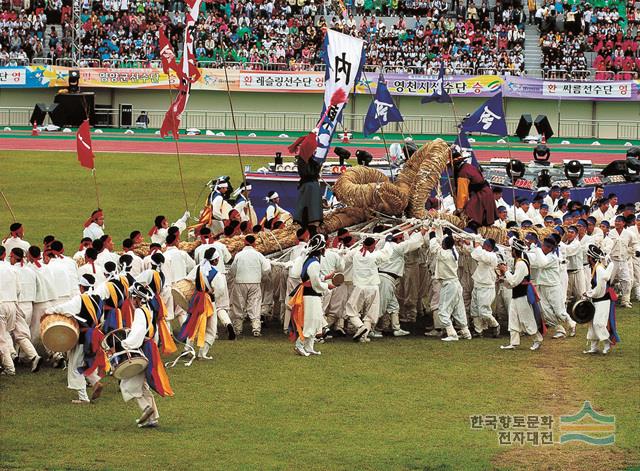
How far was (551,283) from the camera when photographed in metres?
19.0

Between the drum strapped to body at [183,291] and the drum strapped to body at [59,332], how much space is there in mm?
2623

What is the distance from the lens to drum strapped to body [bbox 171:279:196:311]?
1686cm

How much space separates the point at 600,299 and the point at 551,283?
1.57 meters

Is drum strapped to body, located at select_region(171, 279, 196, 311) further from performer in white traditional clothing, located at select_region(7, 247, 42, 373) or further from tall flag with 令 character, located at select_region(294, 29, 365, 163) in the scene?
tall flag with 令 character, located at select_region(294, 29, 365, 163)

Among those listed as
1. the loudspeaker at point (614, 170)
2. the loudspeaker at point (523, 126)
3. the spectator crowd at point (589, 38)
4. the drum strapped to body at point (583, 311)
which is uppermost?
the spectator crowd at point (589, 38)

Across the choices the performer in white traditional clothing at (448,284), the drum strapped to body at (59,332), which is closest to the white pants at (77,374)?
the drum strapped to body at (59,332)

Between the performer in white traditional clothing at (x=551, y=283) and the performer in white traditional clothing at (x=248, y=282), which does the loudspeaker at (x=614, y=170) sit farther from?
the performer in white traditional clothing at (x=248, y=282)

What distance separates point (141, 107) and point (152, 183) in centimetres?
1523

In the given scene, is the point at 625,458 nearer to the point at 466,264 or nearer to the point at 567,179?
the point at 466,264

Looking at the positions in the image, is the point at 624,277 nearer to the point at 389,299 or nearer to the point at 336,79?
the point at 389,299

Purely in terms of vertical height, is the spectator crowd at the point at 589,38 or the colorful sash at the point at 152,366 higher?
the spectator crowd at the point at 589,38

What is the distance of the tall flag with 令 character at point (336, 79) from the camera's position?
20.5m

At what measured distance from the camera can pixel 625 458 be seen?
43.1 ft

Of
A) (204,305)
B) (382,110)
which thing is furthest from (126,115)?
(204,305)
